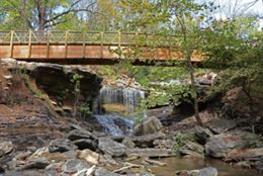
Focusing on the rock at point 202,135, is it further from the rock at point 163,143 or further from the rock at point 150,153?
the rock at point 150,153

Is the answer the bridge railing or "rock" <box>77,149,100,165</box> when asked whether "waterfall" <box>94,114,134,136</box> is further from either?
"rock" <box>77,149,100,165</box>

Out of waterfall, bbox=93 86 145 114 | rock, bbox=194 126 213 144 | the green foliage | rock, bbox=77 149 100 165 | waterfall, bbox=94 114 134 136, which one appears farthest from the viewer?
waterfall, bbox=93 86 145 114

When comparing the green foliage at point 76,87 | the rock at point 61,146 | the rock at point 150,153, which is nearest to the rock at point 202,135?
the rock at point 150,153

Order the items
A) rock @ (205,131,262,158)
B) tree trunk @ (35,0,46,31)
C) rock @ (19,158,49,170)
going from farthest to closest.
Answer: tree trunk @ (35,0,46,31) → rock @ (205,131,262,158) → rock @ (19,158,49,170)

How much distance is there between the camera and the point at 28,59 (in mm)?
24203

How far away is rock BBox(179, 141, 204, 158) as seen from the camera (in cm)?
1523

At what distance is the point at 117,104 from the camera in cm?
2942

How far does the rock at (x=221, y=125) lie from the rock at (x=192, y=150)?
211 cm

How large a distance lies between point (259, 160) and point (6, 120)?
8.93 meters

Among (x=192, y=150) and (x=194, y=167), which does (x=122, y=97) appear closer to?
(x=192, y=150)

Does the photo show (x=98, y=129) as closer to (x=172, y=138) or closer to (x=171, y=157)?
(x=172, y=138)

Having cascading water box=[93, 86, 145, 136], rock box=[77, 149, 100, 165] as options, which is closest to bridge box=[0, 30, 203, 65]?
cascading water box=[93, 86, 145, 136]

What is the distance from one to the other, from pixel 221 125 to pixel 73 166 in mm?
10546

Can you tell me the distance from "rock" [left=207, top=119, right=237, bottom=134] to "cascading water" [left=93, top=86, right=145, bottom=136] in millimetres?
5181
